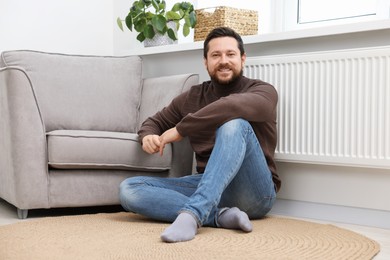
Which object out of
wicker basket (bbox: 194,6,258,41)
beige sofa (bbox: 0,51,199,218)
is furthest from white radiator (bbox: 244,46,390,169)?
beige sofa (bbox: 0,51,199,218)

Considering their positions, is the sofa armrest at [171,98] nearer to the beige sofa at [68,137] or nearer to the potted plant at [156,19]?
the beige sofa at [68,137]

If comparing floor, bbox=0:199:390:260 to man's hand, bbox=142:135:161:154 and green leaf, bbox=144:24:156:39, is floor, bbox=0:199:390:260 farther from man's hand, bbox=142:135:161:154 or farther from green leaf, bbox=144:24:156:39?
green leaf, bbox=144:24:156:39

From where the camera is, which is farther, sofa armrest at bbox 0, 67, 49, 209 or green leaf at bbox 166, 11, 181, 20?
green leaf at bbox 166, 11, 181, 20

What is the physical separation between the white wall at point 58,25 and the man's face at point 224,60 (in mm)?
1450

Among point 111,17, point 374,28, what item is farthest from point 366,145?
point 111,17

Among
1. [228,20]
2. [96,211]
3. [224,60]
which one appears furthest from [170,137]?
[228,20]

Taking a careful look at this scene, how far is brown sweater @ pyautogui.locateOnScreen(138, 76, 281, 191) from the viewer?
7.06 ft

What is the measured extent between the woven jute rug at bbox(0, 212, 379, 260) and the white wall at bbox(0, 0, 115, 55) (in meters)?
1.43

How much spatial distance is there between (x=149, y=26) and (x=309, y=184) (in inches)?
49.4

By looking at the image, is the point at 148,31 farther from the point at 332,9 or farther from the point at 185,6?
the point at 332,9

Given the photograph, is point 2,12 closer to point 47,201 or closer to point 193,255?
point 47,201

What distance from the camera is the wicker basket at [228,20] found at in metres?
2.95

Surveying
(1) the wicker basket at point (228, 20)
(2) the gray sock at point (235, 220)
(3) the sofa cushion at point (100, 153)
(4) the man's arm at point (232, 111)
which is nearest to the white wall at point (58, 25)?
(1) the wicker basket at point (228, 20)

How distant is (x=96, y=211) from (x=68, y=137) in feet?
1.45
